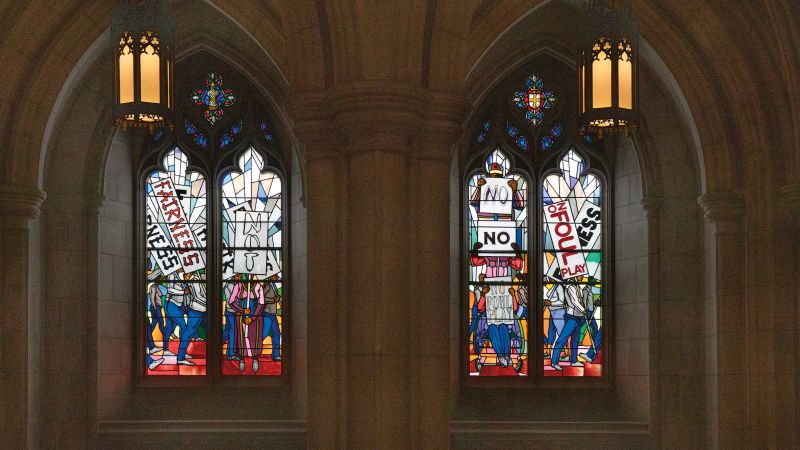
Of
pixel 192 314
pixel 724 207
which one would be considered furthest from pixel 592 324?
pixel 192 314

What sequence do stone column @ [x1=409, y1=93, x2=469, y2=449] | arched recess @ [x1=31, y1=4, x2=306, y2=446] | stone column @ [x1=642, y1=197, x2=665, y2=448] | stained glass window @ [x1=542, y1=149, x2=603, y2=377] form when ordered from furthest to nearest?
stained glass window @ [x1=542, y1=149, x2=603, y2=377], stone column @ [x1=642, y1=197, x2=665, y2=448], arched recess @ [x1=31, y1=4, x2=306, y2=446], stone column @ [x1=409, y1=93, x2=469, y2=449]

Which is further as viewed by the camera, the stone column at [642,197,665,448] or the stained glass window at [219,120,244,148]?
the stained glass window at [219,120,244,148]

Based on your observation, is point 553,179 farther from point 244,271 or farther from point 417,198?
point 417,198

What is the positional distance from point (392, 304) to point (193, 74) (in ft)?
26.2

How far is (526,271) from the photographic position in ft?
56.9

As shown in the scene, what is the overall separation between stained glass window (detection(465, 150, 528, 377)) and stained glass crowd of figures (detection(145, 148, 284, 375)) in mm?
2503

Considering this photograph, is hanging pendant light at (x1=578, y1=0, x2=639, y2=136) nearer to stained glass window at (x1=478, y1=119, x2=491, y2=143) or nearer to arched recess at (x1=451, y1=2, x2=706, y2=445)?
arched recess at (x1=451, y1=2, x2=706, y2=445)

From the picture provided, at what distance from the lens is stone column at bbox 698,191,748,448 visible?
557 inches

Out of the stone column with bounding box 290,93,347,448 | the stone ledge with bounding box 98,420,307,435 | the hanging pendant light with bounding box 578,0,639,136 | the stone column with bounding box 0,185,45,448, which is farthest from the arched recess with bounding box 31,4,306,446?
the hanging pendant light with bounding box 578,0,639,136

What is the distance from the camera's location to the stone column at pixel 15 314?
14.2m

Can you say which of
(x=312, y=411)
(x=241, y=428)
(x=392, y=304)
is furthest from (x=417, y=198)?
(x=241, y=428)

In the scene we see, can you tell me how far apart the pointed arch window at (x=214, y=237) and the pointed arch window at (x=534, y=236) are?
2.54m

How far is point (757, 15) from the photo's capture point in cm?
1366

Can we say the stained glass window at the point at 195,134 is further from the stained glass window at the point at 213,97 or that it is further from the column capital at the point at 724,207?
the column capital at the point at 724,207
